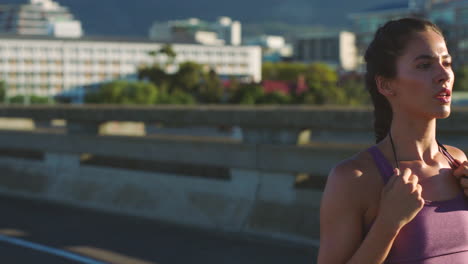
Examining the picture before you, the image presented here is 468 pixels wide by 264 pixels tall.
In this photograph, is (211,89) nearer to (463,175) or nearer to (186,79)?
(186,79)

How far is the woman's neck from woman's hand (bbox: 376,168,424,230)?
0.54ft

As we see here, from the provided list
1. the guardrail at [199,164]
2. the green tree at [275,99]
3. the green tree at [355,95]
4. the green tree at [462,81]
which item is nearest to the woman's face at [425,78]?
the guardrail at [199,164]

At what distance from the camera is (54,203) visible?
38.9 feet

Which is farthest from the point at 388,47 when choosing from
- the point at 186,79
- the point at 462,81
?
the point at 462,81

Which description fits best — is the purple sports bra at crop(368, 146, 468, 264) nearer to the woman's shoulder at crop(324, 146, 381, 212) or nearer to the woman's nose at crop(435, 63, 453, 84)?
the woman's shoulder at crop(324, 146, 381, 212)

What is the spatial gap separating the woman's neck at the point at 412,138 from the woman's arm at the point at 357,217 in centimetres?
15

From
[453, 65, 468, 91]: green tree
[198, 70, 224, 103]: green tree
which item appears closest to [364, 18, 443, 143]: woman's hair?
[453, 65, 468, 91]: green tree

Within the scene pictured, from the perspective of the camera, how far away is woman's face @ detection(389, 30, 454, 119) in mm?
2543

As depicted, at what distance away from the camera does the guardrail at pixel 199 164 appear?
8445 mm

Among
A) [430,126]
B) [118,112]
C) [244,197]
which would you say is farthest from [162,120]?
[430,126]

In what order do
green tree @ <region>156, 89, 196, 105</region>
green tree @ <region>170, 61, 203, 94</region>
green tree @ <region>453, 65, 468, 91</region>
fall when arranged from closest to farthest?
1. green tree @ <region>156, 89, 196, 105</region>
2. green tree @ <region>453, 65, 468, 91</region>
3. green tree @ <region>170, 61, 203, 94</region>

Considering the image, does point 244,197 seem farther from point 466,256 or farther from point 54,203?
point 466,256

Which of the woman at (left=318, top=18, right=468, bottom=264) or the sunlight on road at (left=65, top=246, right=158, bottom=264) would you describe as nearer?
the woman at (left=318, top=18, right=468, bottom=264)

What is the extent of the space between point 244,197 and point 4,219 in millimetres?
3448
